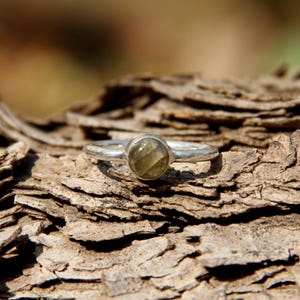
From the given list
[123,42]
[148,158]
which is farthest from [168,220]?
[123,42]

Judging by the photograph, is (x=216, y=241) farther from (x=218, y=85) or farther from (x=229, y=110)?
(x=218, y=85)

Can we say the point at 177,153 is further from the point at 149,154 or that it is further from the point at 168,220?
the point at 168,220

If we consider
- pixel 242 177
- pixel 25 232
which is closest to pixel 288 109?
pixel 242 177

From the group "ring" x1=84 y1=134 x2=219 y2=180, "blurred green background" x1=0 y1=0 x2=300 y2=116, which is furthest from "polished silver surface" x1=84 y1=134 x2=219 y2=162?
"blurred green background" x1=0 y1=0 x2=300 y2=116

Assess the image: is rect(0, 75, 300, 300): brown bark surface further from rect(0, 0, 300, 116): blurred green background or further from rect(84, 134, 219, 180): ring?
rect(0, 0, 300, 116): blurred green background

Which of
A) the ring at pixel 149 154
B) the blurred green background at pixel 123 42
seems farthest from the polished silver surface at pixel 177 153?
the blurred green background at pixel 123 42

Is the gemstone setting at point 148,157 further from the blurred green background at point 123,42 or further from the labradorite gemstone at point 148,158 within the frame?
the blurred green background at point 123,42
